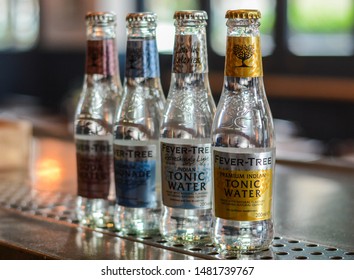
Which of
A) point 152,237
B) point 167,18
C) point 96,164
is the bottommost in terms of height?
point 152,237

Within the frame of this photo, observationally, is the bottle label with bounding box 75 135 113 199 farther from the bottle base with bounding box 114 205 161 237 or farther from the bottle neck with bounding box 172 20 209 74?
the bottle neck with bounding box 172 20 209 74

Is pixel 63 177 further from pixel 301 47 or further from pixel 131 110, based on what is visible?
pixel 301 47

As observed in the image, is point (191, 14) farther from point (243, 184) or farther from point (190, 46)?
point (243, 184)

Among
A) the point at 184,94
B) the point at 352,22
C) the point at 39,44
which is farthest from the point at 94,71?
the point at 39,44

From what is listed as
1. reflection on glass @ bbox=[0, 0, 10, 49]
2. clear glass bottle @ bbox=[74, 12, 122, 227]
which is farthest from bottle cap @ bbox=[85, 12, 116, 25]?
reflection on glass @ bbox=[0, 0, 10, 49]

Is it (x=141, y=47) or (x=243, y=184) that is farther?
(x=141, y=47)

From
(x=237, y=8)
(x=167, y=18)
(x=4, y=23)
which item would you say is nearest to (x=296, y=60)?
(x=237, y=8)

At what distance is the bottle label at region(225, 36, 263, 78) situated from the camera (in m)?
0.96

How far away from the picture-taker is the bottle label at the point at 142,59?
1.09 metres

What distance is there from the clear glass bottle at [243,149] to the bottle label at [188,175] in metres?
0.04

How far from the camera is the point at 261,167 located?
0.96m

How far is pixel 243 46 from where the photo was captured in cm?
96

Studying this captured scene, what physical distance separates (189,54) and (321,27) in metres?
4.73

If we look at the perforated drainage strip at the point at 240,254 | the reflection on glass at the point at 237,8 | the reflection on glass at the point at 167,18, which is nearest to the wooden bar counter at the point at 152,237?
the perforated drainage strip at the point at 240,254
